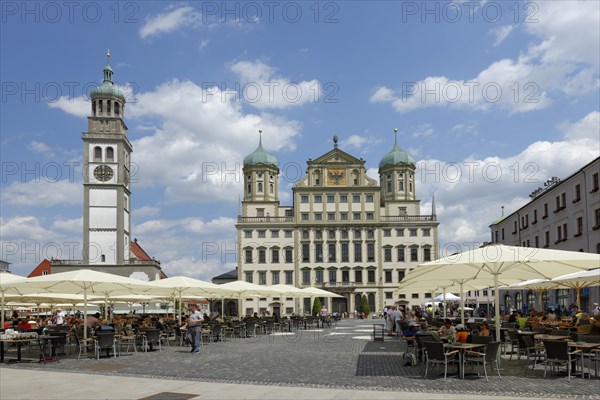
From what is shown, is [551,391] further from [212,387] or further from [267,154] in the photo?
[267,154]

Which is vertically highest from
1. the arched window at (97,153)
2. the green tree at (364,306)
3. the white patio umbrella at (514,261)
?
the arched window at (97,153)

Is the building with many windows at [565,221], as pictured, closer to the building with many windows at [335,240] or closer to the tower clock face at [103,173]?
the building with many windows at [335,240]

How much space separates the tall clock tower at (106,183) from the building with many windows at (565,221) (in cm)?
3979

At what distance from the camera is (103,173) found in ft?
232

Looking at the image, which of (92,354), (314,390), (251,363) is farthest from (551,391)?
(92,354)

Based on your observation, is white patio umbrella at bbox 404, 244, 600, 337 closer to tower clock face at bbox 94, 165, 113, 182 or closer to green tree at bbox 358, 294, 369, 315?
tower clock face at bbox 94, 165, 113, 182

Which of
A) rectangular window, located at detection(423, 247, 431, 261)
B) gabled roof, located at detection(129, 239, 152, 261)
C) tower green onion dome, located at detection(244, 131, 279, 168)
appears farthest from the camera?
gabled roof, located at detection(129, 239, 152, 261)

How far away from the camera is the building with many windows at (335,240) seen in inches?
3231

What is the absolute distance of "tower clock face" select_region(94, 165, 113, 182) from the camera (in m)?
70.6

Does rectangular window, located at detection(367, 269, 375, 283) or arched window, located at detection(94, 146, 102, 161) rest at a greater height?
arched window, located at detection(94, 146, 102, 161)

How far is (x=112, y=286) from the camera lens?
71.3ft

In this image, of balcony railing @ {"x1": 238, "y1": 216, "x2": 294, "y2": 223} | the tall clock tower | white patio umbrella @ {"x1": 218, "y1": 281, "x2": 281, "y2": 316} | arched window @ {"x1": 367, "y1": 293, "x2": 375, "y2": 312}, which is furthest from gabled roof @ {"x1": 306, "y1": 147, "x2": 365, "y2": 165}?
white patio umbrella @ {"x1": 218, "y1": 281, "x2": 281, "y2": 316}

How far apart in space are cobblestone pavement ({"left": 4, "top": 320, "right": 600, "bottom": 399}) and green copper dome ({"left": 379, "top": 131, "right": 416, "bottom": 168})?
229 feet

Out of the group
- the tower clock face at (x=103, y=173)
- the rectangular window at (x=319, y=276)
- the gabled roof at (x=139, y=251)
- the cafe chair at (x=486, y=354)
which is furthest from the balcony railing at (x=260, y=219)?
the cafe chair at (x=486, y=354)
